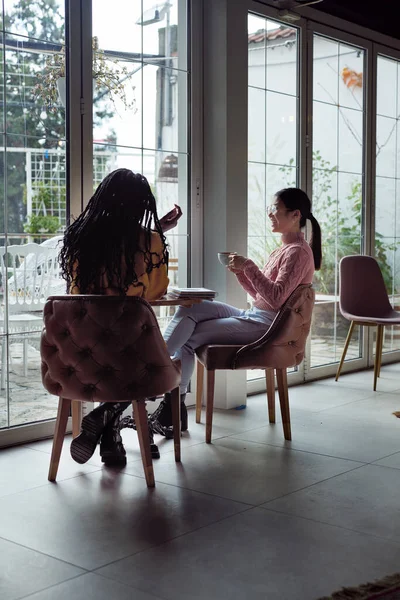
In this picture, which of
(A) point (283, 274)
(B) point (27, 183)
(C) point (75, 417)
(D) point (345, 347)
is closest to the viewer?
(C) point (75, 417)

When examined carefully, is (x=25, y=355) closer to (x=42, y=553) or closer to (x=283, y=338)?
(x=283, y=338)

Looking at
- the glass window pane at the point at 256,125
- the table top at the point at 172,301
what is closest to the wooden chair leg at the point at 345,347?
the glass window pane at the point at 256,125

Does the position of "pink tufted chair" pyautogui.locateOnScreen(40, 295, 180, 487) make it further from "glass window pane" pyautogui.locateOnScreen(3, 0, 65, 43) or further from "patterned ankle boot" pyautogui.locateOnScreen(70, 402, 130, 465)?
"glass window pane" pyautogui.locateOnScreen(3, 0, 65, 43)

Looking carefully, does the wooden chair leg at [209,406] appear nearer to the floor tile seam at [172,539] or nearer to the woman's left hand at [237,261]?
the woman's left hand at [237,261]

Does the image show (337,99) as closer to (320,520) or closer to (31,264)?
(31,264)

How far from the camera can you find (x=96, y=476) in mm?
3428

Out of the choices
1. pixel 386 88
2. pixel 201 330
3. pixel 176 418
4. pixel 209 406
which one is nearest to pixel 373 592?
pixel 176 418

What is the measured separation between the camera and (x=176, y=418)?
3.60 m

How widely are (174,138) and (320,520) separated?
2.65 m

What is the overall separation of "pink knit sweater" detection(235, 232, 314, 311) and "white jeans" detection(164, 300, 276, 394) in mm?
140

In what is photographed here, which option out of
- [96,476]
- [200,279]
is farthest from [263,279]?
[96,476]

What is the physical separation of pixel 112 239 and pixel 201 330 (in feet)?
3.40

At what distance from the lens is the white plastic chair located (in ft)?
12.7

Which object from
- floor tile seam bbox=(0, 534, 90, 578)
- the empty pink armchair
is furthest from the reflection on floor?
the empty pink armchair
